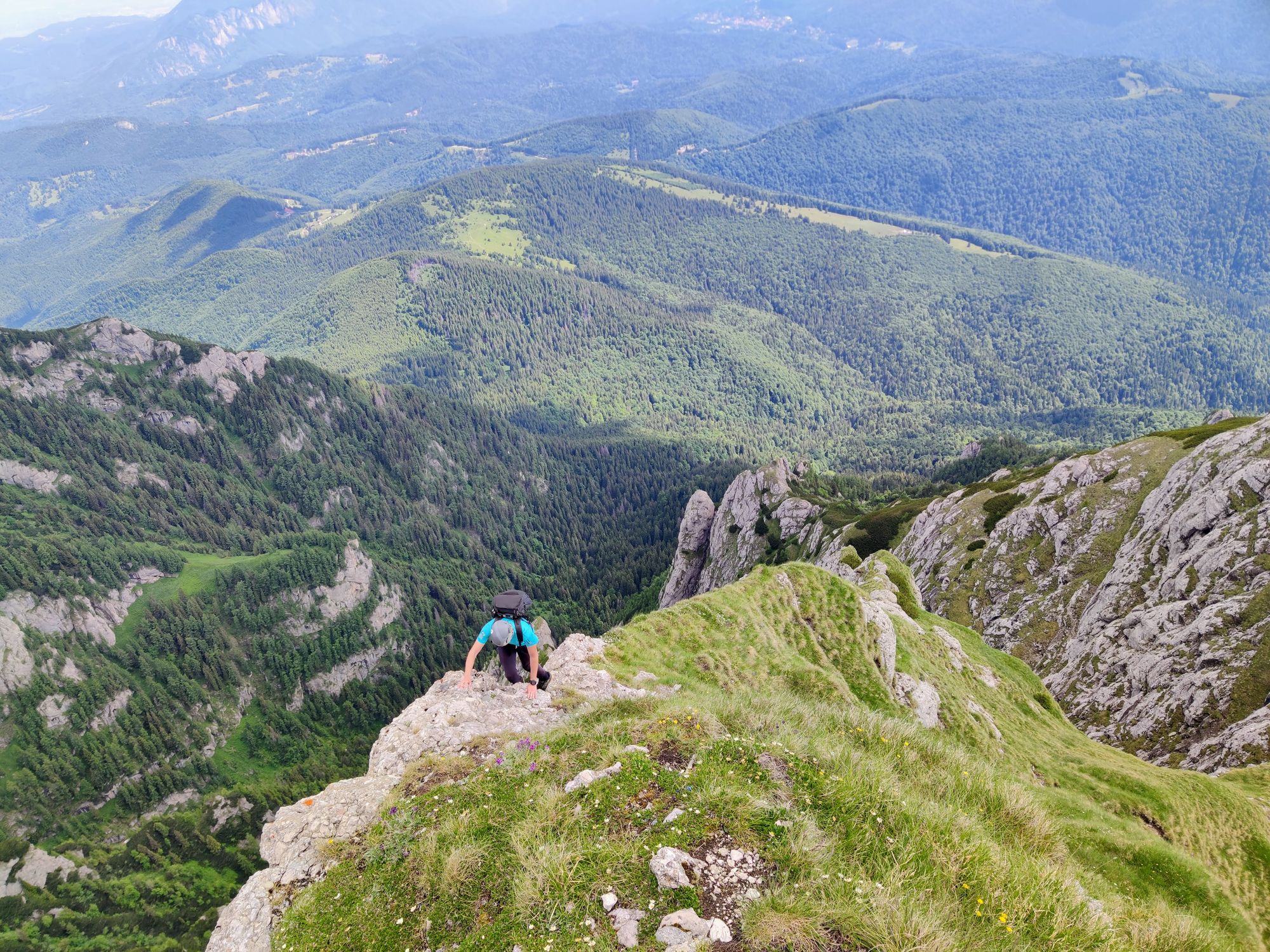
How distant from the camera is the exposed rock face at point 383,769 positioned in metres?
13.9

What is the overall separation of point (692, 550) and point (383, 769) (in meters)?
138

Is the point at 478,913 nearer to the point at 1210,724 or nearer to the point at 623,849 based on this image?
the point at 623,849

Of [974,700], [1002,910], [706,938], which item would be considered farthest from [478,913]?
[974,700]

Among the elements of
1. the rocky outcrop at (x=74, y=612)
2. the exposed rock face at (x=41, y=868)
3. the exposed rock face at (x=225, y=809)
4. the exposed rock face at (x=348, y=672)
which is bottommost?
the exposed rock face at (x=348, y=672)

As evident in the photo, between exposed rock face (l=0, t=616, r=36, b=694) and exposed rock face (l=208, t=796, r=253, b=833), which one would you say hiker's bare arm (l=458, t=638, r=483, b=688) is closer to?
exposed rock face (l=208, t=796, r=253, b=833)

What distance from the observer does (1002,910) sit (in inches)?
401

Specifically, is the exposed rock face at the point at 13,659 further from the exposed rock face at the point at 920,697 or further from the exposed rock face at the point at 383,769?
the exposed rock face at the point at 920,697

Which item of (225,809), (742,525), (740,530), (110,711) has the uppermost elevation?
(742,525)

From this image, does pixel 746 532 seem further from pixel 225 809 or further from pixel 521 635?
pixel 225 809

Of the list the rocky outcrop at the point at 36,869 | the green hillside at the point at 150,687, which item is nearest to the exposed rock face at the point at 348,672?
the green hillside at the point at 150,687

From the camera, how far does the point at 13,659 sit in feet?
426

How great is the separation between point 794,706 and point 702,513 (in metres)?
138

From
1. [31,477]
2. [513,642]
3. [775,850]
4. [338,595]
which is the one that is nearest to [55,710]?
[338,595]

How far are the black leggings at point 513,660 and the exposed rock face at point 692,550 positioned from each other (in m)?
124
